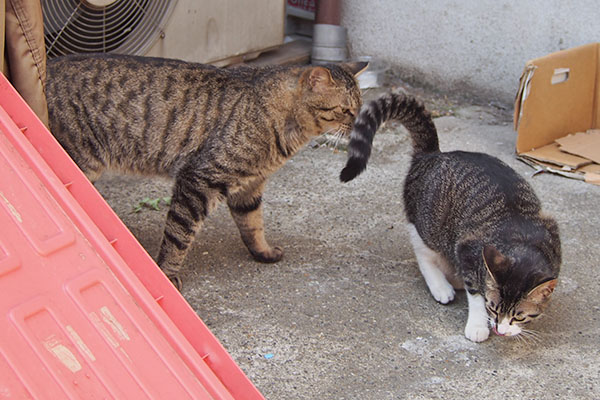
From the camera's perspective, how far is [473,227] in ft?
9.55

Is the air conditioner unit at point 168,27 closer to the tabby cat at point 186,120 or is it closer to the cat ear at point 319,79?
the tabby cat at point 186,120

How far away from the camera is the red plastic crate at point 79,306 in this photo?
1773 mm

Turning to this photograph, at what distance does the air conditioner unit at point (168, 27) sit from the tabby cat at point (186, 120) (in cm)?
66

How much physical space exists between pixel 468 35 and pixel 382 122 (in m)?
2.75

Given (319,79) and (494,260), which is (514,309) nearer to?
(494,260)

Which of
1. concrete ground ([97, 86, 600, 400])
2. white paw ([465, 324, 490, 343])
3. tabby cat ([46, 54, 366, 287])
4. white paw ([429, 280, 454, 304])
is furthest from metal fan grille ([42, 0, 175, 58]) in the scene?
white paw ([465, 324, 490, 343])

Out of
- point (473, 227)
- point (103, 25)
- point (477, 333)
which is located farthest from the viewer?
point (103, 25)

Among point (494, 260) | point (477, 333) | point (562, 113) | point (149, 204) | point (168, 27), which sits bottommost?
point (477, 333)

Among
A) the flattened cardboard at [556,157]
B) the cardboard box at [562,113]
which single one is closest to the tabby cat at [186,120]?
the cardboard box at [562,113]

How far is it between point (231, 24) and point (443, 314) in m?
2.79

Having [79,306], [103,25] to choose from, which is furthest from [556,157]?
[79,306]

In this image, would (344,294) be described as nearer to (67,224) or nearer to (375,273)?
(375,273)

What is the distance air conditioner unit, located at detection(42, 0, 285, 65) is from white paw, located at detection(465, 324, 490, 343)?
249 cm

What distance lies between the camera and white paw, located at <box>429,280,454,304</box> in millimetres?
3059
